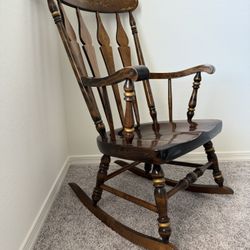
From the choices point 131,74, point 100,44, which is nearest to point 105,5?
point 100,44

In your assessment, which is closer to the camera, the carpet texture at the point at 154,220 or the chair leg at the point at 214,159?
the carpet texture at the point at 154,220

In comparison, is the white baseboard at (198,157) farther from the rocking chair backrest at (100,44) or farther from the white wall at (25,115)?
the rocking chair backrest at (100,44)

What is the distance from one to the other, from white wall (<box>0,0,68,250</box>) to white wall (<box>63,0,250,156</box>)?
0.96 ft

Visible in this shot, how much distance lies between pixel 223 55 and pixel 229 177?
2.08 ft

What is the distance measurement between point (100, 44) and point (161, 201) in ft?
2.53

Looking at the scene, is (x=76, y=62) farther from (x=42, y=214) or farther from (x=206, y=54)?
(x=206, y=54)

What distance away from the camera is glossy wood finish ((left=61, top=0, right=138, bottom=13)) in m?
1.25

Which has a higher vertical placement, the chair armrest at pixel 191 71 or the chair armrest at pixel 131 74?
the chair armrest at pixel 131 74

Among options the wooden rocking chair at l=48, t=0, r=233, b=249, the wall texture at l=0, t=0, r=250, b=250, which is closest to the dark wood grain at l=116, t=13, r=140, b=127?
the wooden rocking chair at l=48, t=0, r=233, b=249

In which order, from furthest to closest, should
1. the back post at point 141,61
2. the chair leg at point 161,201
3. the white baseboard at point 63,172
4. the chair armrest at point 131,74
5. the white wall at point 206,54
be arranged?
the white wall at point 206,54 < the back post at point 141,61 < the white baseboard at point 63,172 < the chair leg at point 161,201 < the chair armrest at point 131,74

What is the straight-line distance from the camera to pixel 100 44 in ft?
4.31

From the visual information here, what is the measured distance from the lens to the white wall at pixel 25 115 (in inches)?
34.0

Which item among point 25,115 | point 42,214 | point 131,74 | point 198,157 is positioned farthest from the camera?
point 198,157

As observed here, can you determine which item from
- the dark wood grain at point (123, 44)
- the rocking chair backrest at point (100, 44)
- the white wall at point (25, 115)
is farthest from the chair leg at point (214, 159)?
the white wall at point (25, 115)
